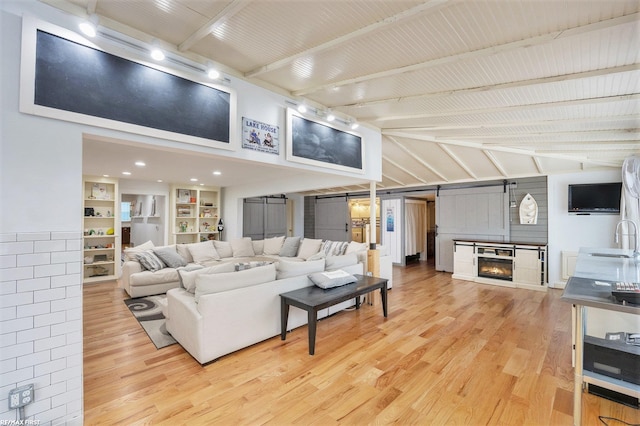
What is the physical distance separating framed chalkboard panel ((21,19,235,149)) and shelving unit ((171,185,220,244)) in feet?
18.0

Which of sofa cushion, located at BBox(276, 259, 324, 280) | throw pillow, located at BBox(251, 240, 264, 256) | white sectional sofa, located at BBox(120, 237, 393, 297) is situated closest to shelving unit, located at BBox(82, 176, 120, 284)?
white sectional sofa, located at BBox(120, 237, 393, 297)

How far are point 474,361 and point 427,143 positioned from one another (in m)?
3.56

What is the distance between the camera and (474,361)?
276 cm

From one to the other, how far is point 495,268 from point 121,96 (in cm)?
711

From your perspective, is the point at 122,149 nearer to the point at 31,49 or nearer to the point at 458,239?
the point at 31,49

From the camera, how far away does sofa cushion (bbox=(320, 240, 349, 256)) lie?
231 inches

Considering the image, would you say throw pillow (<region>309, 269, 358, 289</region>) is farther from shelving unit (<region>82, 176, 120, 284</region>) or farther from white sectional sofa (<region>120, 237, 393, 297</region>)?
shelving unit (<region>82, 176, 120, 284</region>)

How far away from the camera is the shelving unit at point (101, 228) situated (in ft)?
19.7

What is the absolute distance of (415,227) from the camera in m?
8.97

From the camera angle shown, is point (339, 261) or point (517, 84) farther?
point (339, 261)

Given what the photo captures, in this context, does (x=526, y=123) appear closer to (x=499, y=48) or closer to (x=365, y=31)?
(x=499, y=48)

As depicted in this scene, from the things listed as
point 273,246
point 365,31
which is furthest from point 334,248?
point 365,31

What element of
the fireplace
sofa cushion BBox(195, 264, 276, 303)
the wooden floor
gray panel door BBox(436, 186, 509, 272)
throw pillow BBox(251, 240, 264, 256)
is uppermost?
gray panel door BBox(436, 186, 509, 272)

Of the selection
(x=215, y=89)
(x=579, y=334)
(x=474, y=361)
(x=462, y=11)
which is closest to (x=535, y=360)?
(x=474, y=361)
